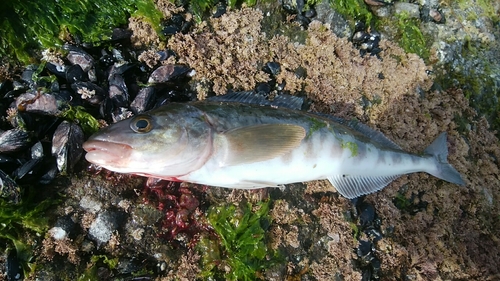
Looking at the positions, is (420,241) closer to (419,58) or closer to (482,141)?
(482,141)

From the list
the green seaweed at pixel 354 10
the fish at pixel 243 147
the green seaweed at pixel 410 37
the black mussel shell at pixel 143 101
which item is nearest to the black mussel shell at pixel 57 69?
the black mussel shell at pixel 143 101

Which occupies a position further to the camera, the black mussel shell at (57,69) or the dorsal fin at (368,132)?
the dorsal fin at (368,132)

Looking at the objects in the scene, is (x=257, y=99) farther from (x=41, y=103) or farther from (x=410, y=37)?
(x=410, y=37)

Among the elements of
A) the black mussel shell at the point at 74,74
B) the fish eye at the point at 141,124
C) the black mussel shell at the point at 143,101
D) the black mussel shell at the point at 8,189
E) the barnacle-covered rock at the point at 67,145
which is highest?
the black mussel shell at the point at 74,74

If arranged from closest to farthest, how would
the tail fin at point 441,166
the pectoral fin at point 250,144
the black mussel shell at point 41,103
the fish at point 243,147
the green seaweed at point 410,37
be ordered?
the fish at point 243,147, the pectoral fin at point 250,144, the black mussel shell at point 41,103, the tail fin at point 441,166, the green seaweed at point 410,37

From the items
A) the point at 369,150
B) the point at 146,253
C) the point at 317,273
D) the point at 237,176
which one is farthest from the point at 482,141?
the point at 146,253

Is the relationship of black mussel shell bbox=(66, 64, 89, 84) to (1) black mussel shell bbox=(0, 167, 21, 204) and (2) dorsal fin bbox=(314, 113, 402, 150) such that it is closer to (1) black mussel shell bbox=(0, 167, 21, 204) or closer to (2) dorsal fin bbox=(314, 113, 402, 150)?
(1) black mussel shell bbox=(0, 167, 21, 204)

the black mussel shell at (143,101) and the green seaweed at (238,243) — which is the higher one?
the black mussel shell at (143,101)

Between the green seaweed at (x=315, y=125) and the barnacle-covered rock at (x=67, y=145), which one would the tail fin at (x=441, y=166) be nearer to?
the green seaweed at (x=315, y=125)
